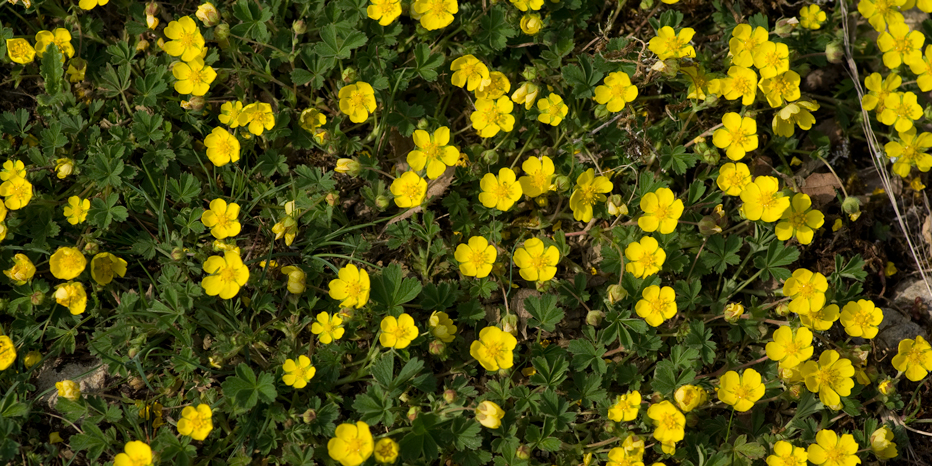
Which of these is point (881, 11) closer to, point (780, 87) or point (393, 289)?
point (780, 87)

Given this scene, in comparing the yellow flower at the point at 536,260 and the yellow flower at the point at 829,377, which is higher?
the yellow flower at the point at 536,260

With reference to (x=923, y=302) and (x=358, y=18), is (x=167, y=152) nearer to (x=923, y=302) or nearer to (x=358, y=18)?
(x=358, y=18)

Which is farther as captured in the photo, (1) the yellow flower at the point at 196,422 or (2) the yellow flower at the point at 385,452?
(1) the yellow flower at the point at 196,422

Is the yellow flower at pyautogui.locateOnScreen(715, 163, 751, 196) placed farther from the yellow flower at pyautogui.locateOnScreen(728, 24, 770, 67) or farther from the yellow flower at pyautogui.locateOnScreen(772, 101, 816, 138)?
the yellow flower at pyautogui.locateOnScreen(728, 24, 770, 67)

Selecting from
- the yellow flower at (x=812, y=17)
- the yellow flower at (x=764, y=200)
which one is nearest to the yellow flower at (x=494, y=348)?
the yellow flower at (x=764, y=200)

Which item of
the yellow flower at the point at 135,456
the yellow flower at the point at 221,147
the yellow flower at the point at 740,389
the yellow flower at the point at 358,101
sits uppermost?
the yellow flower at the point at 358,101

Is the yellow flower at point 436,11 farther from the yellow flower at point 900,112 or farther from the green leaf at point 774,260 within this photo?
the yellow flower at point 900,112
